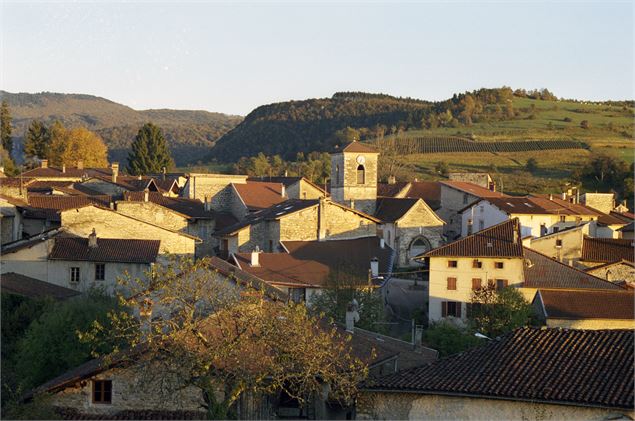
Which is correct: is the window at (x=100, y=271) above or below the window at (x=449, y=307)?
above

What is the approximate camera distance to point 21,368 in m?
23.6

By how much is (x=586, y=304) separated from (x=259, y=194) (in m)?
24.7

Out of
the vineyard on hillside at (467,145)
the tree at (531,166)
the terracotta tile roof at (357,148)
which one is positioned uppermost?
the terracotta tile roof at (357,148)

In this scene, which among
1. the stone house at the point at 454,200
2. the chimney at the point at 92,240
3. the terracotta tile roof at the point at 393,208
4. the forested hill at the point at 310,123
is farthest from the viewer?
the forested hill at the point at 310,123

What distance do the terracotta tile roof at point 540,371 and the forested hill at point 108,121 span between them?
104 meters

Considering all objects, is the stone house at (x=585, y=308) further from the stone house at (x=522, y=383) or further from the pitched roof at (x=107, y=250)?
the stone house at (x=522, y=383)

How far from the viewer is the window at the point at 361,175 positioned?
186 feet

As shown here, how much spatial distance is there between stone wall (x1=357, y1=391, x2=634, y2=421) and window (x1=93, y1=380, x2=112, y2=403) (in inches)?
187

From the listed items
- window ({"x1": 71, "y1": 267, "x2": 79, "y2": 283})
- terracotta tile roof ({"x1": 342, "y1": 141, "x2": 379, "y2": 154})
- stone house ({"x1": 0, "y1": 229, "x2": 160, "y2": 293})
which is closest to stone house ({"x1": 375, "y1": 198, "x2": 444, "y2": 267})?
terracotta tile roof ({"x1": 342, "y1": 141, "x2": 379, "y2": 154})

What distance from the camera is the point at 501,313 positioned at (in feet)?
109

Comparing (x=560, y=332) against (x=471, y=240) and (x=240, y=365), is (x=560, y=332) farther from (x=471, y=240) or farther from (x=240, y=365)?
(x=471, y=240)

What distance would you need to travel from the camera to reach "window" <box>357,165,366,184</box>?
186 feet

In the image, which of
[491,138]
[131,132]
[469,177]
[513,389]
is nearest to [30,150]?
[469,177]

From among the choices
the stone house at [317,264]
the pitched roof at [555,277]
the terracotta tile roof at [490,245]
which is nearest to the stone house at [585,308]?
the pitched roof at [555,277]
